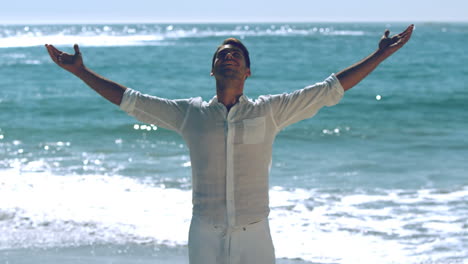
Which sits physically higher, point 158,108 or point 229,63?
point 229,63

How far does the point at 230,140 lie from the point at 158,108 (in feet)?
1.10

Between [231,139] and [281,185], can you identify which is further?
→ [281,185]

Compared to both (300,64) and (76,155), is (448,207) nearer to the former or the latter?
(76,155)

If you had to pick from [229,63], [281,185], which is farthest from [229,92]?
[281,185]

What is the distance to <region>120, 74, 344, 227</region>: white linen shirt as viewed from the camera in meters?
2.78

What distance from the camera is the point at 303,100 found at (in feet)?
9.40

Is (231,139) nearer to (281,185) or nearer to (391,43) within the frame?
(391,43)

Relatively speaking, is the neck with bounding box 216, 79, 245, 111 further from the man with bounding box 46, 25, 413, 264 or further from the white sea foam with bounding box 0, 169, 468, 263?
the white sea foam with bounding box 0, 169, 468, 263

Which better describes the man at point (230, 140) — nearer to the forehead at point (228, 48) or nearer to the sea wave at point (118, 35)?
the forehead at point (228, 48)

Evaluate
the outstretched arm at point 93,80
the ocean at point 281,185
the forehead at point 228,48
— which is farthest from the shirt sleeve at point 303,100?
the ocean at point 281,185

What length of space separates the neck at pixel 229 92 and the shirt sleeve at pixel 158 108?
0.14 metres

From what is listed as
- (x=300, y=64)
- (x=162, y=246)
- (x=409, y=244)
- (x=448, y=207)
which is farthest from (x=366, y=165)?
(x=300, y=64)

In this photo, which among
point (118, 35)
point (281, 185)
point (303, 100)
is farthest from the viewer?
point (118, 35)

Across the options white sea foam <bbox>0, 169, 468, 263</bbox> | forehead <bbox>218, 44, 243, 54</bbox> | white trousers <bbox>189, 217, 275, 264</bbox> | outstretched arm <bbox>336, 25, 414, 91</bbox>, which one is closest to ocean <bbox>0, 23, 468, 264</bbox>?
white sea foam <bbox>0, 169, 468, 263</bbox>
